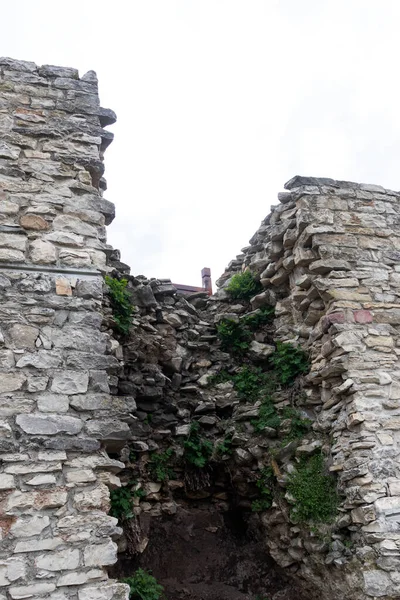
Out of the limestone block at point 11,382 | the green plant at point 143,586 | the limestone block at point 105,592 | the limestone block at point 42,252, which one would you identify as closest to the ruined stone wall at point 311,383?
the green plant at point 143,586

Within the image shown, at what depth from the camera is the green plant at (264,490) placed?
6.52 m

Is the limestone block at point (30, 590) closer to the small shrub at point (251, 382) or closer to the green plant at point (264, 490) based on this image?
the green plant at point (264, 490)

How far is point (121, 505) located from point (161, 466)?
2.54ft

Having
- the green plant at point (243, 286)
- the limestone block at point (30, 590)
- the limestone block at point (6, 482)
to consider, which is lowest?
the limestone block at point (30, 590)

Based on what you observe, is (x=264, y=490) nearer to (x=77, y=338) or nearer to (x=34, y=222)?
(x=77, y=338)

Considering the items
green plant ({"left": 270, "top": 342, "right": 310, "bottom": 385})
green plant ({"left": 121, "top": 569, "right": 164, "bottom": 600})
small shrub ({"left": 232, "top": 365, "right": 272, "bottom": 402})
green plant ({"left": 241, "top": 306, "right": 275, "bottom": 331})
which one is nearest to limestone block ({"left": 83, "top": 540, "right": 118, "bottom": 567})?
green plant ({"left": 121, "top": 569, "right": 164, "bottom": 600})

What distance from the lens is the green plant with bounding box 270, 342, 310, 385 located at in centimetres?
680

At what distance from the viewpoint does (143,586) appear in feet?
18.7

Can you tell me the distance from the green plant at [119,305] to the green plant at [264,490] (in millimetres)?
2229


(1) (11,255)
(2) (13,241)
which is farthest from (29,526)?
(2) (13,241)

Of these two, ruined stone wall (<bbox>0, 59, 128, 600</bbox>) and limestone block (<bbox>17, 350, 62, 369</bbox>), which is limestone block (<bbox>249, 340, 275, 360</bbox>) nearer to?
ruined stone wall (<bbox>0, 59, 128, 600</bbox>)

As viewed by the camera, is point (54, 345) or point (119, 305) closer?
point (54, 345)

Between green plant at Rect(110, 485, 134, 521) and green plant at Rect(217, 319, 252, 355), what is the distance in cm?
237

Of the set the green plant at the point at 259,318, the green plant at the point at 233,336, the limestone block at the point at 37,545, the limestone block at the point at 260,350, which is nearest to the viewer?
the limestone block at the point at 37,545
